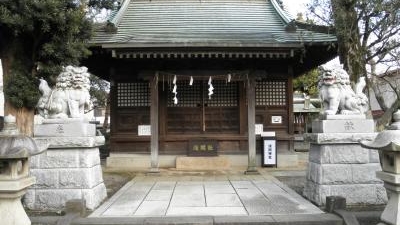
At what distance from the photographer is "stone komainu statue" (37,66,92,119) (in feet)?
26.2

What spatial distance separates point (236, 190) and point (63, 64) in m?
5.28

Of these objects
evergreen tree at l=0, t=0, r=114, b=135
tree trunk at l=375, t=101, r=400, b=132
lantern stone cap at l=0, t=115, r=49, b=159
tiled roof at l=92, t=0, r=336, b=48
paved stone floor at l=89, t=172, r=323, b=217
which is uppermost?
tiled roof at l=92, t=0, r=336, b=48

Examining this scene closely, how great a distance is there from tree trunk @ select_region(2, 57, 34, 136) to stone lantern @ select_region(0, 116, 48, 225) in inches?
185

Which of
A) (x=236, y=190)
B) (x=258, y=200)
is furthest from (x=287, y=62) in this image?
(x=258, y=200)

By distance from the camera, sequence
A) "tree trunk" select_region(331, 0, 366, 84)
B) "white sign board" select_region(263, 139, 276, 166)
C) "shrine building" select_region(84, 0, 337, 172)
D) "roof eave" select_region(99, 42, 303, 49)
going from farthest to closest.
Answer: "white sign board" select_region(263, 139, 276, 166) → "shrine building" select_region(84, 0, 337, 172) → "roof eave" select_region(99, 42, 303, 49) → "tree trunk" select_region(331, 0, 366, 84)

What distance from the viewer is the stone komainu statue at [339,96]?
314 inches

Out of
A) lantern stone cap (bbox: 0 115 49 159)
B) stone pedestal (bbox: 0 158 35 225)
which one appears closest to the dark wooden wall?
lantern stone cap (bbox: 0 115 49 159)

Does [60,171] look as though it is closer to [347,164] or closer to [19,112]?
[19,112]

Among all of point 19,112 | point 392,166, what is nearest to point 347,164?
point 392,166

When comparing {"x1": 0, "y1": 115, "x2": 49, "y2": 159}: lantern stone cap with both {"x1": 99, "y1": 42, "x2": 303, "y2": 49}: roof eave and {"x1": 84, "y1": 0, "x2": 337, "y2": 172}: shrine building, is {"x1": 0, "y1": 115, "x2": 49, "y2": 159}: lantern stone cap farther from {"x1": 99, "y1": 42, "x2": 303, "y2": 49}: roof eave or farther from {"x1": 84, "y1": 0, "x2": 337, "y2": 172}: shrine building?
{"x1": 84, "y1": 0, "x2": 337, "y2": 172}: shrine building

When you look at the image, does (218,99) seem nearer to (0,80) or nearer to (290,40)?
(290,40)

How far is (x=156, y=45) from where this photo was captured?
12.0 metres

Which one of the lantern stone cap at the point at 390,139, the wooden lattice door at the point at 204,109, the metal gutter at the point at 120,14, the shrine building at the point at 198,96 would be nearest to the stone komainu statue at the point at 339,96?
the lantern stone cap at the point at 390,139

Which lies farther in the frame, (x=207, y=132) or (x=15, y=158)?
(x=207, y=132)
